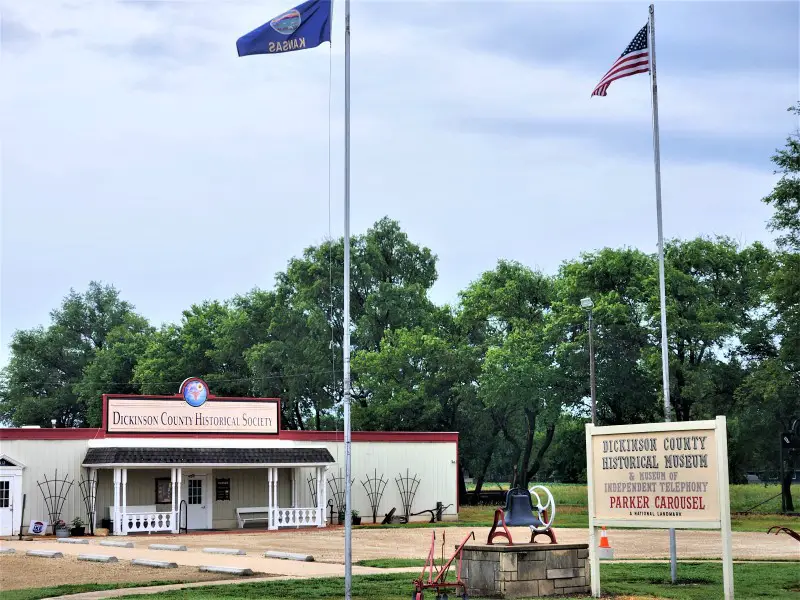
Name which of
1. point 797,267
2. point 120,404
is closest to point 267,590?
point 120,404

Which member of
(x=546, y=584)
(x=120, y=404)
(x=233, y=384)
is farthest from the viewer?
(x=233, y=384)

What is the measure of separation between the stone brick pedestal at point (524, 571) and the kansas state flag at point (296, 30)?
28.1 feet

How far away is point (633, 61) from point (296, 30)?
8487 mm

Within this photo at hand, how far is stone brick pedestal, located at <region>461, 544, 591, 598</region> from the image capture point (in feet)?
55.8

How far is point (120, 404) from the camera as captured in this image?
128ft

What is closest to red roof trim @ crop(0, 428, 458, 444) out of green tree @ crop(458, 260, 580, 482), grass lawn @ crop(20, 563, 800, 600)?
green tree @ crop(458, 260, 580, 482)

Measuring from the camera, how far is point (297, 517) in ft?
129

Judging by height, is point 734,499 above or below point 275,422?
below

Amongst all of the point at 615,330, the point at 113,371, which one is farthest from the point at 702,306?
the point at 113,371

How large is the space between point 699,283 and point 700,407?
6.44 metres

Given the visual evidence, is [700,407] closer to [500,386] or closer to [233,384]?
[500,386]

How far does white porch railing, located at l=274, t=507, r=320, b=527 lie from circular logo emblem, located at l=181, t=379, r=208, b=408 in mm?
4746

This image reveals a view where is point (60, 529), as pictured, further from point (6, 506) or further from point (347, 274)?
point (347, 274)

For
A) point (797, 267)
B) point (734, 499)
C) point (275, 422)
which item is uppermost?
point (797, 267)
